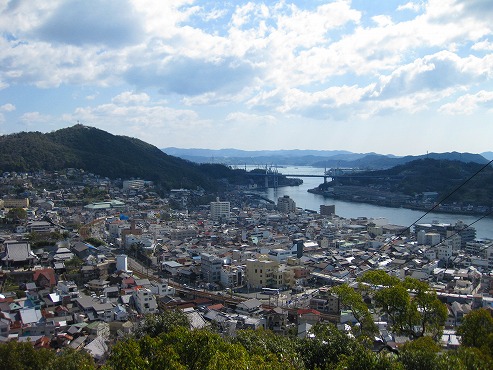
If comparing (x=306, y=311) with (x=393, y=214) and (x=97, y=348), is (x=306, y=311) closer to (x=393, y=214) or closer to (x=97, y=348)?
(x=97, y=348)

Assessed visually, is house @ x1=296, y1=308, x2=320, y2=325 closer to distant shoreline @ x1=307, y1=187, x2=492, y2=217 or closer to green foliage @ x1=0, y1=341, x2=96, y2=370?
green foliage @ x1=0, y1=341, x2=96, y2=370

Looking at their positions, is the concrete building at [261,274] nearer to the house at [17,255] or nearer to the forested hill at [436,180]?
the house at [17,255]

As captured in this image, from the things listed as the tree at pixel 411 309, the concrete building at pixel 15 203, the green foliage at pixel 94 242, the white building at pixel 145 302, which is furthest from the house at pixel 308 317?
the concrete building at pixel 15 203

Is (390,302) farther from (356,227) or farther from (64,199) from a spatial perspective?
(64,199)

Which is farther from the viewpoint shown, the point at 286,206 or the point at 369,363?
the point at 286,206

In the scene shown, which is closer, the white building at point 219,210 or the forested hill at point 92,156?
the white building at point 219,210

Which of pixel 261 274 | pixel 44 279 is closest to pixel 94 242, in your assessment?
pixel 44 279
